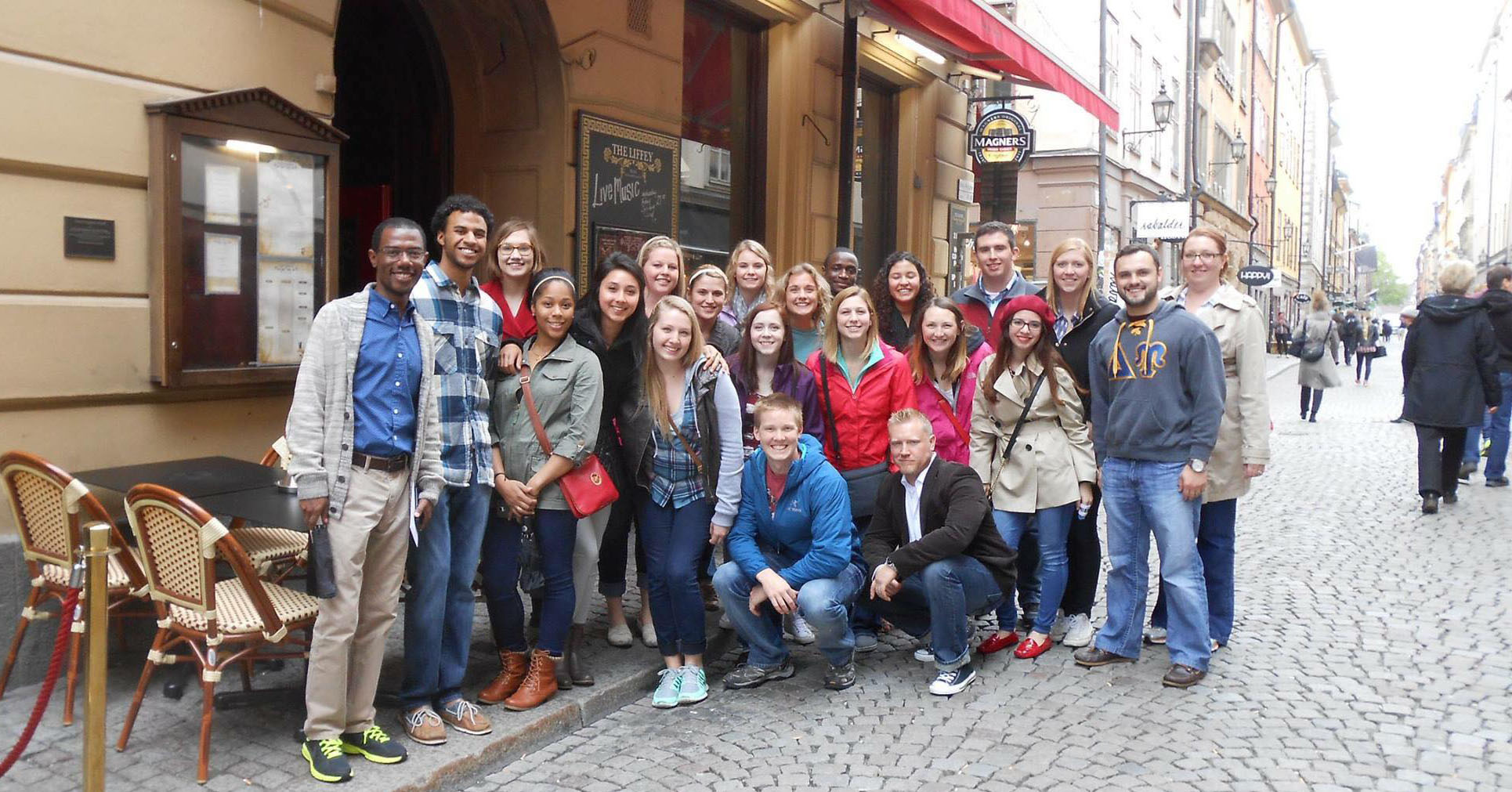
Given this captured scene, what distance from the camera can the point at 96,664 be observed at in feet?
10.3

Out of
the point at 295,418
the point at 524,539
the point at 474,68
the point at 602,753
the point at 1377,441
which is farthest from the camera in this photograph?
the point at 1377,441

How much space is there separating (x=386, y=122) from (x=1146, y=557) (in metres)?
5.82

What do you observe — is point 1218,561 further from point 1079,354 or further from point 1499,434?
point 1499,434

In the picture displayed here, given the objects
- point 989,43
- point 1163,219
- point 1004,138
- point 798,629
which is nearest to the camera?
point 798,629

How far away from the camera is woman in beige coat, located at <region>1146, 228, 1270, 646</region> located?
17.1ft

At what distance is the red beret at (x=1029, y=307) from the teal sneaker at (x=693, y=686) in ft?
7.11

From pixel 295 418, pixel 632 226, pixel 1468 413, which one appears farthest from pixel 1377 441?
pixel 295 418

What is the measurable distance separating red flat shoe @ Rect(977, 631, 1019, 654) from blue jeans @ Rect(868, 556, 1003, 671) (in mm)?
336

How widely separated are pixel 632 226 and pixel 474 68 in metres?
1.50

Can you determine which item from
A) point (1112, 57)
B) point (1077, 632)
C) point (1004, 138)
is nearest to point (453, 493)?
point (1077, 632)

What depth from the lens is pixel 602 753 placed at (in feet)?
14.2

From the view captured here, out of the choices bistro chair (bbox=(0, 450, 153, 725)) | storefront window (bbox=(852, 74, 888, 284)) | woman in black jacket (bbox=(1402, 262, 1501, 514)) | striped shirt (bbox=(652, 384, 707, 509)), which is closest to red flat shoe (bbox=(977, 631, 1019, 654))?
striped shirt (bbox=(652, 384, 707, 509))

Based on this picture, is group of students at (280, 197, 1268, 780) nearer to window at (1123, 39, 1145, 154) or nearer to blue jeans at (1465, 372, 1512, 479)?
blue jeans at (1465, 372, 1512, 479)

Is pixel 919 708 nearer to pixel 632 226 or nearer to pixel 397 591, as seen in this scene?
pixel 397 591
